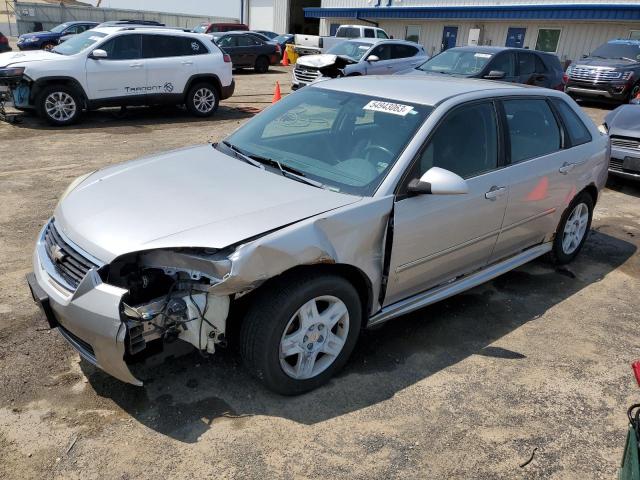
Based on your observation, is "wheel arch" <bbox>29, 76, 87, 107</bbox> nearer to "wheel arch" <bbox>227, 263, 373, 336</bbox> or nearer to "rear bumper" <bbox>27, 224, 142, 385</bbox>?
"rear bumper" <bbox>27, 224, 142, 385</bbox>

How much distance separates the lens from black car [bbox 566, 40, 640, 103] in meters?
14.6

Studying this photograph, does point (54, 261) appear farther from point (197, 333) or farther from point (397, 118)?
point (397, 118)

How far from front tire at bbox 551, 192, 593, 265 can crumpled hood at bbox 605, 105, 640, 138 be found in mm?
3229

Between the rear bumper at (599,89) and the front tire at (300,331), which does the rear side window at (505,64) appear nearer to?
the rear bumper at (599,89)

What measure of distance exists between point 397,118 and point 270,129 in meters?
1.02

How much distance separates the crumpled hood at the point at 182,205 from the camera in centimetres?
269

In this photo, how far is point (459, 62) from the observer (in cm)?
1159

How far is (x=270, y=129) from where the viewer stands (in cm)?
405

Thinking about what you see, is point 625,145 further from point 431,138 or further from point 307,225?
point 307,225

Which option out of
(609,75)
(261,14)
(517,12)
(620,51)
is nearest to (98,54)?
(609,75)

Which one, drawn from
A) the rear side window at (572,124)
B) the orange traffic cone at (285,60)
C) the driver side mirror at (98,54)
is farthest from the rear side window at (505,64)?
the orange traffic cone at (285,60)

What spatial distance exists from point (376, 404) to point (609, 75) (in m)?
14.9

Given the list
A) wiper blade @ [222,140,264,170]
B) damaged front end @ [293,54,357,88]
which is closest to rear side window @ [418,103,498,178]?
wiper blade @ [222,140,264,170]

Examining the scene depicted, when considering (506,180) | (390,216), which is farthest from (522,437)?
(506,180)
